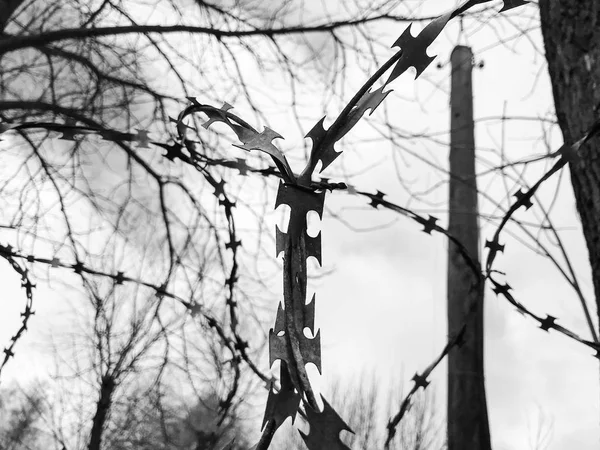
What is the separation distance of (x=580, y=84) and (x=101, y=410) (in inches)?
259

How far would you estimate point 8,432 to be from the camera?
26.9ft

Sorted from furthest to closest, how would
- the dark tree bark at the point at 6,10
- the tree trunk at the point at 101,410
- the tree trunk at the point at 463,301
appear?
the tree trunk at the point at 101,410 < the tree trunk at the point at 463,301 < the dark tree bark at the point at 6,10

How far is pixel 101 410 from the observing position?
6.82 meters

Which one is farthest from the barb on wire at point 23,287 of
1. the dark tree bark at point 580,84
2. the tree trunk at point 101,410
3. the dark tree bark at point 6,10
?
the tree trunk at point 101,410

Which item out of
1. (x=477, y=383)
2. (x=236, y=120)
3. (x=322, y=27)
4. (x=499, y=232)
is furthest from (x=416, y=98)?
(x=236, y=120)

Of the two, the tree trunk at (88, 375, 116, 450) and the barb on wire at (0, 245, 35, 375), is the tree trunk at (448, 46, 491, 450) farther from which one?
the tree trunk at (88, 375, 116, 450)

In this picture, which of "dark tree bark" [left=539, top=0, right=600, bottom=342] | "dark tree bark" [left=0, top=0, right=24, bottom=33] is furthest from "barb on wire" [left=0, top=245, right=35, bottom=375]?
"dark tree bark" [left=0, top=0, right=24, bottom=33]

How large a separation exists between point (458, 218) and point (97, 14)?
2.38 meters

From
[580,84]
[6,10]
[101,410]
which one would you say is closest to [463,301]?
[580,84]

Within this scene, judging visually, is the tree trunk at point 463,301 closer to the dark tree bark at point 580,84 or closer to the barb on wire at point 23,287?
the dark tree bark at point 580,84

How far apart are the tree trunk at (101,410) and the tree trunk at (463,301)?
4.48 metres

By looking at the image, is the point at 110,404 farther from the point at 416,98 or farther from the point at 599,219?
the point at 599,219

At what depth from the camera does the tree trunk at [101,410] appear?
666cm

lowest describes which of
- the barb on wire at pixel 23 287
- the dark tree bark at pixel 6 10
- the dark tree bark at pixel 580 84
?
the barb on wire at pixel 23 287
